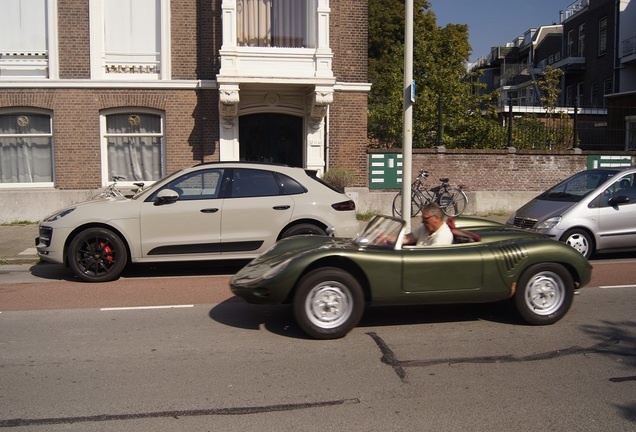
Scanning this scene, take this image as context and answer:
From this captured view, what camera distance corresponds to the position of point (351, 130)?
16.7m

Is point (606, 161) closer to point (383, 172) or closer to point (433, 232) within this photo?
point (383, 172)

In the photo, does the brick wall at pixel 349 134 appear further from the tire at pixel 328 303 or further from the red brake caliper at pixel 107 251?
the tire at pixel 328 303

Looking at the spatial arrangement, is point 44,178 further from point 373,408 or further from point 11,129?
point 373,408

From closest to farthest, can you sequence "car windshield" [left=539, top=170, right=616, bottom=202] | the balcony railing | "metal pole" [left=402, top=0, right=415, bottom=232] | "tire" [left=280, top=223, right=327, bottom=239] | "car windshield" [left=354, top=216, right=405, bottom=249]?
"car windshield" [left=354, top=216, right=405, bottom=249] → "tire" [left=280, top=223, right=327, bottom=239] → "car windshield" [left=539, top=170, right=616, bottom=202] → "metal pole" [left=402, top=0, right=415, bottom=232] → the balcony railing

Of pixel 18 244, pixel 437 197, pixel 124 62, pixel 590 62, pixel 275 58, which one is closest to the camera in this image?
pixel 18 244

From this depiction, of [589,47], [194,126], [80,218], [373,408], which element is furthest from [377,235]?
[589,47]

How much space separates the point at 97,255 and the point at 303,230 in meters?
2.97

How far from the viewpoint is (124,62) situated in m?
15.8

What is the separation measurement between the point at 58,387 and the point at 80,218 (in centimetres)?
439

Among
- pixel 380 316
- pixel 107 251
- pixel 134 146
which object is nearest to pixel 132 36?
pixel 134 146

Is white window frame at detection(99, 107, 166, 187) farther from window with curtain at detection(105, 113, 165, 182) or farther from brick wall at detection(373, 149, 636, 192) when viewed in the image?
brick wall at detection(373, 149, 636, 192)

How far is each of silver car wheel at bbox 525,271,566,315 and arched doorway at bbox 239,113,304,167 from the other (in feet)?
35.4

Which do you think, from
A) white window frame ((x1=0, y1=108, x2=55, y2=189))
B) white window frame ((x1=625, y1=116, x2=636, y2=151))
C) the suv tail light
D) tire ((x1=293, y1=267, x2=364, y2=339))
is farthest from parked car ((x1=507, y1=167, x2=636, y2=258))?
white window frame ((x1=0, y1=108, x2=55, y2=189))

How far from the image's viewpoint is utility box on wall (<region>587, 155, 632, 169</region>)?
58.2 ft
